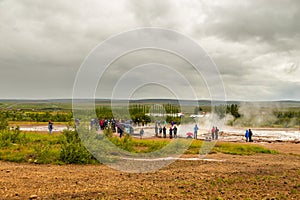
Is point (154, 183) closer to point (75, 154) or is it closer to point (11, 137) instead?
point (75, 154)

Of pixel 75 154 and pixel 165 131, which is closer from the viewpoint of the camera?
pixel 75 154

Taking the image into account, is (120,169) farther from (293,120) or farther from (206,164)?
(293,120)

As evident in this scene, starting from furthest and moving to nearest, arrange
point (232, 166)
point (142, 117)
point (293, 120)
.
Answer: point (293, 120), point (142, 117), point (232, 166)

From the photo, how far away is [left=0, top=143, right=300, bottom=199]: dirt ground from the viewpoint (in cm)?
1064

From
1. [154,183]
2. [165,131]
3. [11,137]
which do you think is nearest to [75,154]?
[154,183]

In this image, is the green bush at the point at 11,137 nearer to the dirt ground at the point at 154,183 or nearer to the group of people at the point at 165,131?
the dirt ground at the point at 154,183

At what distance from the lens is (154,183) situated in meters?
12.5

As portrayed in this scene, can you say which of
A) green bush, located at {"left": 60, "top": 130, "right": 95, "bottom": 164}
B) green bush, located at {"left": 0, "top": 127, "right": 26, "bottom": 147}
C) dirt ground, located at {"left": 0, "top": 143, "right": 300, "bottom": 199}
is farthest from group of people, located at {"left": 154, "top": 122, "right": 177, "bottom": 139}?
dirt ground, located at {"left": 0, "top": 143, "right": 300, "bottom": 199}

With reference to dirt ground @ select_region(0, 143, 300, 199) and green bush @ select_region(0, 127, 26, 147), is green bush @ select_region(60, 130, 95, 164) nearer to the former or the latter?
dirt ground @ select_region(0, 143, 300, 199)

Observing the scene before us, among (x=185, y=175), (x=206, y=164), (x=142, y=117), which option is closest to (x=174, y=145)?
(x=206, y=164)

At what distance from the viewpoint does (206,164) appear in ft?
59.1

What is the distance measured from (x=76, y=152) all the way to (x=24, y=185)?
6300 mm

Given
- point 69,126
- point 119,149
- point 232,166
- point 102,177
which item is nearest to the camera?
point 102,177

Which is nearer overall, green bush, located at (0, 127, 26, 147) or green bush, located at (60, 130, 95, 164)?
green bush, located at (60, 130, 95, 164)
